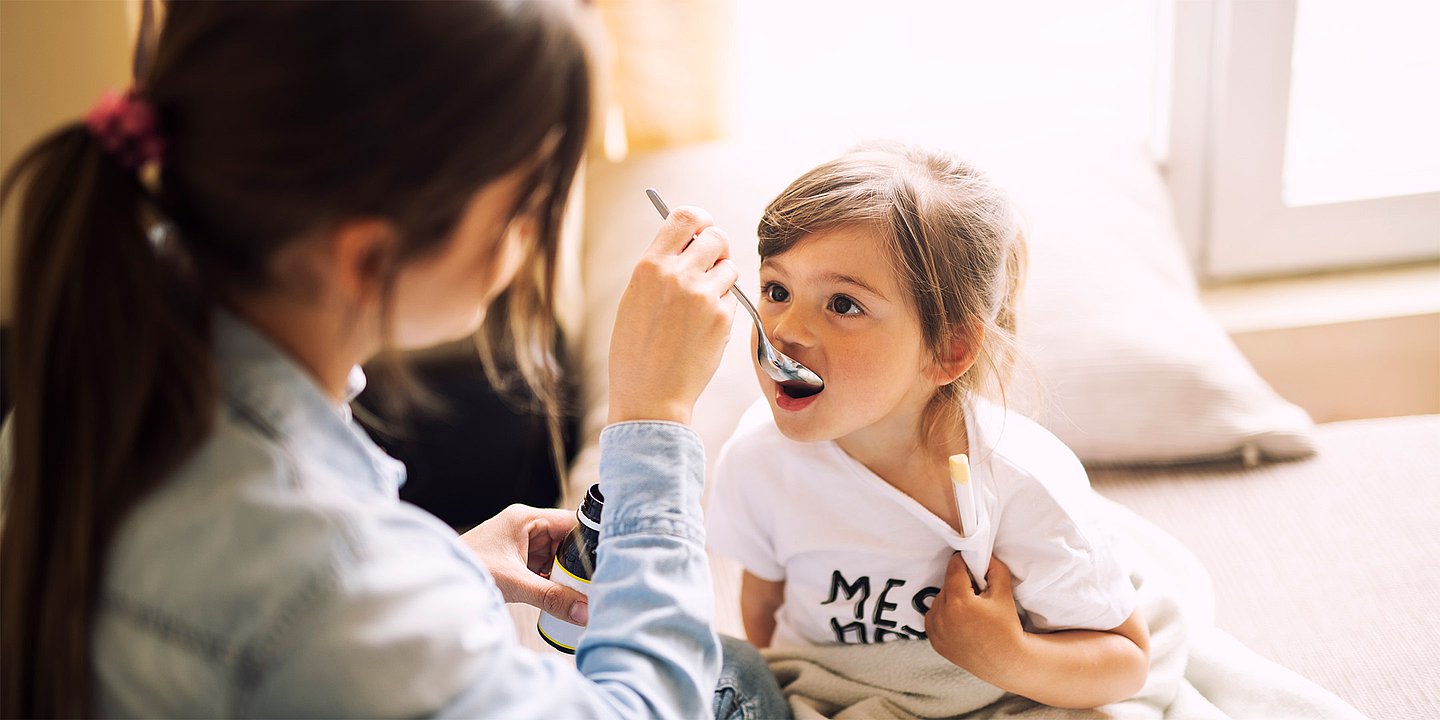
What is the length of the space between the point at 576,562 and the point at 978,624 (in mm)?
362

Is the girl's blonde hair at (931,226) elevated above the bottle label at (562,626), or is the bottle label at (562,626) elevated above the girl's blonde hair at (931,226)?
the girl's blonde hair at (931,226)

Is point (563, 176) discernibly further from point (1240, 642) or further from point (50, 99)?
point (50, 99)

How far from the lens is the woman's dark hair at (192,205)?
2.05ft

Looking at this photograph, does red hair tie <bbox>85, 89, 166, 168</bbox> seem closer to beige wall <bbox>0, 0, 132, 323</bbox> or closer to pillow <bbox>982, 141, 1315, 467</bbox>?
pillow <bbox>982, 141, 1315, 467</bbox>

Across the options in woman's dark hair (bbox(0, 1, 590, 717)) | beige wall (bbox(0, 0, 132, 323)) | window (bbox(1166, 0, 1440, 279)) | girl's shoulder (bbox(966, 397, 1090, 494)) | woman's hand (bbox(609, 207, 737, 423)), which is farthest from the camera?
window (bbox(1166, 0, 1440, 279))

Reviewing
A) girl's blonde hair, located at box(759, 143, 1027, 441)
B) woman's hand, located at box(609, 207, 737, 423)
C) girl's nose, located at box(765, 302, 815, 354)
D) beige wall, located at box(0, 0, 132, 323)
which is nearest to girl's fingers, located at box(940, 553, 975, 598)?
girl's blonde hair, located at box(759, 143, 1027, 441)

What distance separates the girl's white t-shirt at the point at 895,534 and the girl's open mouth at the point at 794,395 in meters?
0.11

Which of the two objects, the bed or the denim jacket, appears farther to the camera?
the bed

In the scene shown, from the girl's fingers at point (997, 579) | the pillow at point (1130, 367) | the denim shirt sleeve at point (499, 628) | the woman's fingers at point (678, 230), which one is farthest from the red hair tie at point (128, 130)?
the pillow at point (1130, 367)

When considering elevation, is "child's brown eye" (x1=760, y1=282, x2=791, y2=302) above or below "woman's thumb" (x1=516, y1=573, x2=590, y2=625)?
above

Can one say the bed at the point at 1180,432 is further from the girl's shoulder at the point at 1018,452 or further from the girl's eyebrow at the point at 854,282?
the girl's eyebrow at the point at 854,282

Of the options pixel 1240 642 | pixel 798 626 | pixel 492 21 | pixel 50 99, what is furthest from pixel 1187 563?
pixel 50 99

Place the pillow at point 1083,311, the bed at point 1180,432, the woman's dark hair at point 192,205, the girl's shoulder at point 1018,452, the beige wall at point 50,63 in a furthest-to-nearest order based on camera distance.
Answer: the beige wall at point 50,63
the pillow at point 1083,311
the bed at point 1180,432
the girl's shoulder at point 1018,452
the woman's dark hair at point 192,205

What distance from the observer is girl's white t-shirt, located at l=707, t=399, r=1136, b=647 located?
102 cm
